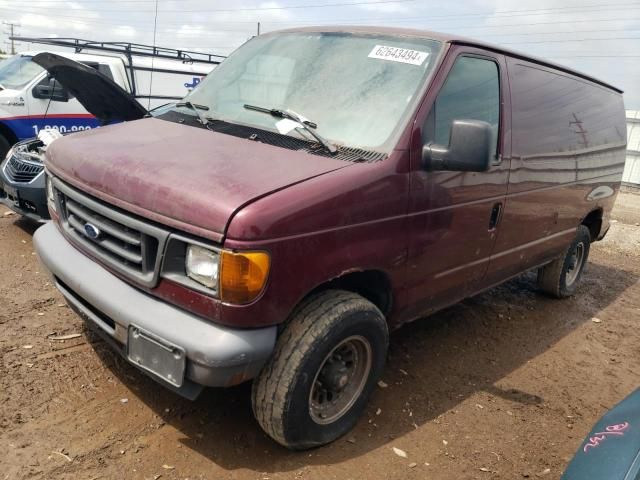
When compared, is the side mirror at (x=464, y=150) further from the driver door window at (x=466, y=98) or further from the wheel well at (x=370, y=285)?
the wheel well at (x=370, y=285)

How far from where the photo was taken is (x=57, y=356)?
346 cm

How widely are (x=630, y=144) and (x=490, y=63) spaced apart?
Result: 1399 centimetres

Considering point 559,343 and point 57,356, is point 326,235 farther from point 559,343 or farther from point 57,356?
point 559,343

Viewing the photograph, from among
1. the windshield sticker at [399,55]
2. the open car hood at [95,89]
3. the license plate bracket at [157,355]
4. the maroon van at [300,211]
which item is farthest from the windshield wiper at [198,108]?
the license plate bracket at [157,355]

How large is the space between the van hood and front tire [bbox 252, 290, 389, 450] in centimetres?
66

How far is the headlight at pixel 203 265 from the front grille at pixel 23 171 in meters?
4.01

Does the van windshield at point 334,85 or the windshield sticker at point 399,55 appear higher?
the windshield sticker at point 399,55

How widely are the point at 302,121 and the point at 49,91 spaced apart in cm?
687

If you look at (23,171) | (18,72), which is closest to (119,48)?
(18,72)

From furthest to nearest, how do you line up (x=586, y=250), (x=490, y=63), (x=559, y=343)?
(x=586, y=250), (x=559, y=343), (x=490, y=63)

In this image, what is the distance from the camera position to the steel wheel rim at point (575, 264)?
5757 millimetres

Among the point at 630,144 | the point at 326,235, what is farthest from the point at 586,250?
the point at 630,144

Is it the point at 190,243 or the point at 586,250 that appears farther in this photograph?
the point at 586,250

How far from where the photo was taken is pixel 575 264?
5984mm
